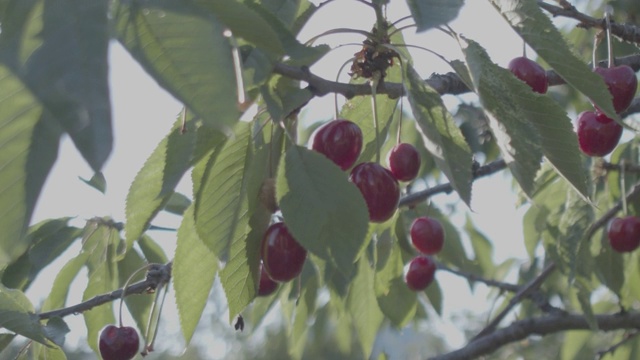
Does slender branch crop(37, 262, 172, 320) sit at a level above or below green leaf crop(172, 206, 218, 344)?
below

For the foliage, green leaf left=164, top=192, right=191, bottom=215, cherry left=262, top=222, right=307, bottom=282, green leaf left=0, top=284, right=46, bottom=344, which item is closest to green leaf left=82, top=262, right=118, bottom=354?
the foliage

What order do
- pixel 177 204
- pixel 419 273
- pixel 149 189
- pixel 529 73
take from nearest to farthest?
pixel 149 189
pixel 529 73
pixel 419 273
pixel 177 204

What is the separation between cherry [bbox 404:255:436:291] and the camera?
88.1 inches

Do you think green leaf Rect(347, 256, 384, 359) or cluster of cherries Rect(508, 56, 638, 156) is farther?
green leaf Rect(347, 256, 384, 359)

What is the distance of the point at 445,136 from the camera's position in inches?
47.8

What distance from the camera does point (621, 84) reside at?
5.05 ft

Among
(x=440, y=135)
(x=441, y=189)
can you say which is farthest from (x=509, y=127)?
(x=441, y=189)

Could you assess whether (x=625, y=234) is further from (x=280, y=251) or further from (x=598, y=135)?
(x=280, y=251)

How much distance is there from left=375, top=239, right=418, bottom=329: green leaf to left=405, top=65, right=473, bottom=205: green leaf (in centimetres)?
86

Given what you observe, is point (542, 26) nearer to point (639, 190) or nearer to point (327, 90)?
point (327, 90)

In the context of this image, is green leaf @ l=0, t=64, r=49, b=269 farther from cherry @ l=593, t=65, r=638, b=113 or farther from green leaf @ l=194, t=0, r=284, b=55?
cherry @ l=593, t=65, r=638, b=113

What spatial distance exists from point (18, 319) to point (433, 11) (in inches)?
35.1

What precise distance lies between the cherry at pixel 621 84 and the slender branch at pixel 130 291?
2.68 feet

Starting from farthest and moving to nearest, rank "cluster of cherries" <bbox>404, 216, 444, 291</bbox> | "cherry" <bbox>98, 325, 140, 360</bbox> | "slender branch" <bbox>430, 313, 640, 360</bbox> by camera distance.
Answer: "slender branch" <bbox>430, 313, 640, 360</bbox>, "cluster of cherries" <bbox>404, 216, 444, 291</bbox>, "cherry" <bbox>98, 325, 140, 360</bbox>
